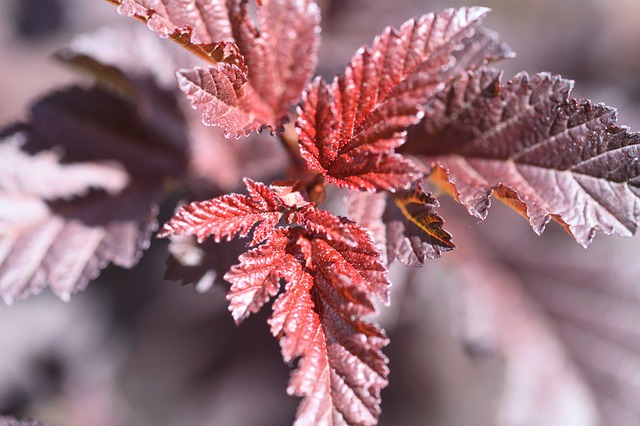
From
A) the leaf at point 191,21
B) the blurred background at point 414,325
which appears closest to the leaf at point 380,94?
the leaf at point 191,21

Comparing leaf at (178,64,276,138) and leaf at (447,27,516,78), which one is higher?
leaf at (447,27,516,78)

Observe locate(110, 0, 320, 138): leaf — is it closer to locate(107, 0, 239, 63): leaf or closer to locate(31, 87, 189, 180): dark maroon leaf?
locate(107, 0, 239, 63): leaf

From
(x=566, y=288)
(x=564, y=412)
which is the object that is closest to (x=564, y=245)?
(x=566, y=288)

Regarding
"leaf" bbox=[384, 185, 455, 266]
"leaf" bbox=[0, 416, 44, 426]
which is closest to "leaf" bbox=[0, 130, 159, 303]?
"leaf" bbox=[0, 416, 44, 426]

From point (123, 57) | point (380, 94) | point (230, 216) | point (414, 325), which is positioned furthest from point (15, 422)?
point (414, 325)

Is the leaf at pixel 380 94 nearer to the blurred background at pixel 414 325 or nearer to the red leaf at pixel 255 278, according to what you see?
the red leaf at pixel 255 278

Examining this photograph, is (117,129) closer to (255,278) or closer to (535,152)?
(255,278)
